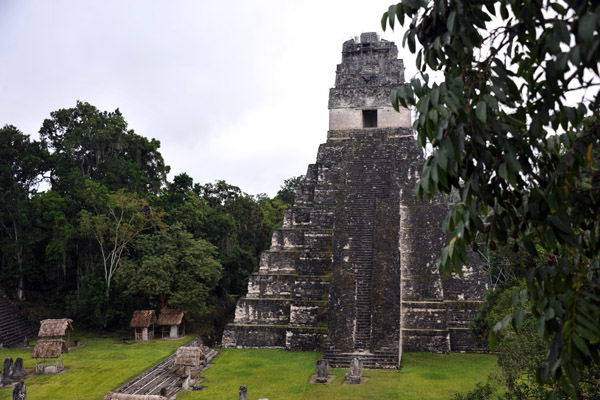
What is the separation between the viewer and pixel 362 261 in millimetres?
15531

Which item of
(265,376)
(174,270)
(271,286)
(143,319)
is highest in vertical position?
(174,270)

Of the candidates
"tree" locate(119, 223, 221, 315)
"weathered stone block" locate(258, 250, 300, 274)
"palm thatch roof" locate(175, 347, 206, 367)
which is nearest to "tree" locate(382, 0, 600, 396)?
"palm thatch roof" locate(175, 347, 206, 367)

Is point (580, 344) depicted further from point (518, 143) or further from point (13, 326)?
point (13, 326)

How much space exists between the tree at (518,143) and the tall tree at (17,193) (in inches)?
771

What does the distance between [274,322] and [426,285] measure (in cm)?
475

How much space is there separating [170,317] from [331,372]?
7222 mm

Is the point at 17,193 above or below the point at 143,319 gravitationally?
above

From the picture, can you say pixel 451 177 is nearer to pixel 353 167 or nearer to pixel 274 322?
pixel 274 322

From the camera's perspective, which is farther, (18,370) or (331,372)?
(331,372)

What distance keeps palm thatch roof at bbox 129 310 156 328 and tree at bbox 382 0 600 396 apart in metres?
15.9

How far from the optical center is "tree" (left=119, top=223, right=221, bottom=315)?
56.9ft

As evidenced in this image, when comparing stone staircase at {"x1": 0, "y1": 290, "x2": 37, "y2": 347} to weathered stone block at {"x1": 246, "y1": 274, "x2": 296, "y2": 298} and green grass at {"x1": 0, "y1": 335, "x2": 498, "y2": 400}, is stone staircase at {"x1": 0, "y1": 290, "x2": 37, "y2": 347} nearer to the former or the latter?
green grass at {"x1": 0, "y1": 335, "x2": 498, "y2": 400}

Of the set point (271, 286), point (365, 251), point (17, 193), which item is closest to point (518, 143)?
point (365, 251)

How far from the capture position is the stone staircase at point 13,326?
16312mm
